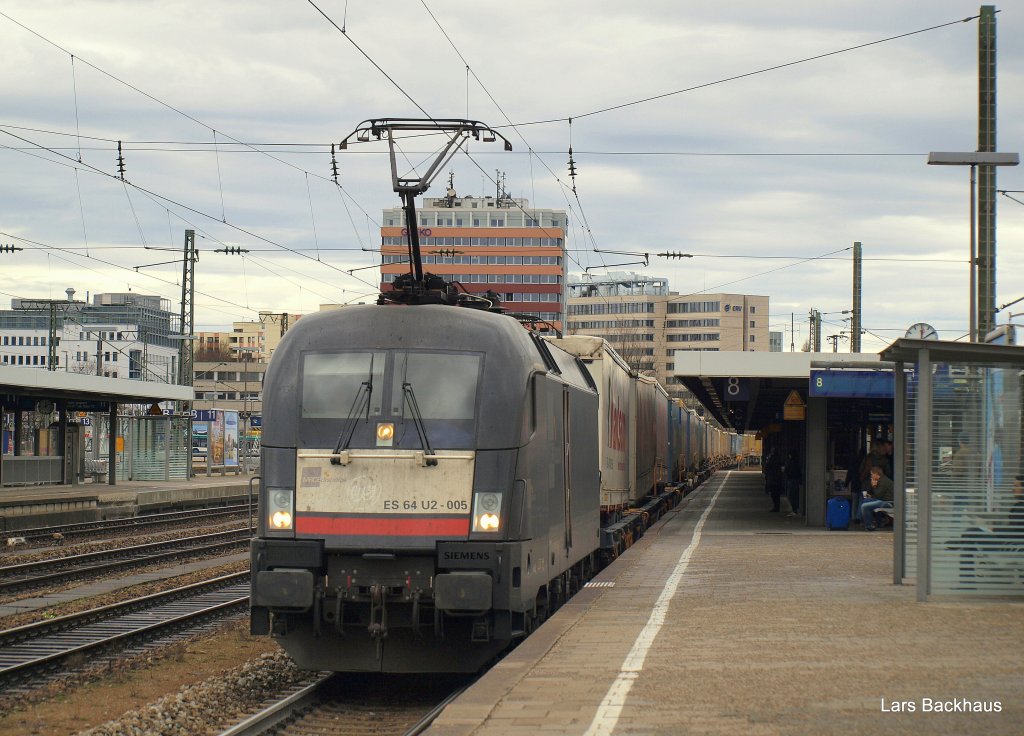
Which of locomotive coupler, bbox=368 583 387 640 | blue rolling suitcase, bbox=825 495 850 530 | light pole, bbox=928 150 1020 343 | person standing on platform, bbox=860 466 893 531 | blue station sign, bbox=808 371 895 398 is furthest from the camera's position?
blue rolling suitcase, bbox=825 495 850 530

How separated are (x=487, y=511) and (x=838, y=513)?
16.5 meters

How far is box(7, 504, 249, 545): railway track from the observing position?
89.9ft

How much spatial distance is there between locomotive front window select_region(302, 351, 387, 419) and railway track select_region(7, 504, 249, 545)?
17.8 metres

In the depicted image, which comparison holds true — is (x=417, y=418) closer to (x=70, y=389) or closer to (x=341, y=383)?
(x=341, y=383)

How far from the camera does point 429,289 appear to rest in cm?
1183

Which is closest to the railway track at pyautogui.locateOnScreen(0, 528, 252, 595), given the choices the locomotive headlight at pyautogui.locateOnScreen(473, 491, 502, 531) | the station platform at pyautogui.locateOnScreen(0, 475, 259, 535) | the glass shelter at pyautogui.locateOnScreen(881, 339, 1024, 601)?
the station platform at pyautogui.locateOnScreen(0, 475, 259, 535)

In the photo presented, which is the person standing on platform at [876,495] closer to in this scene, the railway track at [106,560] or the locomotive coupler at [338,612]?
the railway track at [106,560]

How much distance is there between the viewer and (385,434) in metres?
10.3

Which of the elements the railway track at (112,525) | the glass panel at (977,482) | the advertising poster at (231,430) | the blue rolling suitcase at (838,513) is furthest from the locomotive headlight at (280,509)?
the advertising poster at (231,430)

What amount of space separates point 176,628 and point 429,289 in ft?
17.4

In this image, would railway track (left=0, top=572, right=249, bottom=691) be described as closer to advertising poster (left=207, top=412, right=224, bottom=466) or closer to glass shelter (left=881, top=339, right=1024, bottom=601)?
glass shelter (left=881, top=339, right=1024, bottom=601)

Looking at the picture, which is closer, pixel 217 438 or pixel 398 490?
pixel 398 490

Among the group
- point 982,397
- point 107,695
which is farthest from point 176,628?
point 982,397

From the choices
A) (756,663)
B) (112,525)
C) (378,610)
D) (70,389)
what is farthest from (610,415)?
(70,389)
